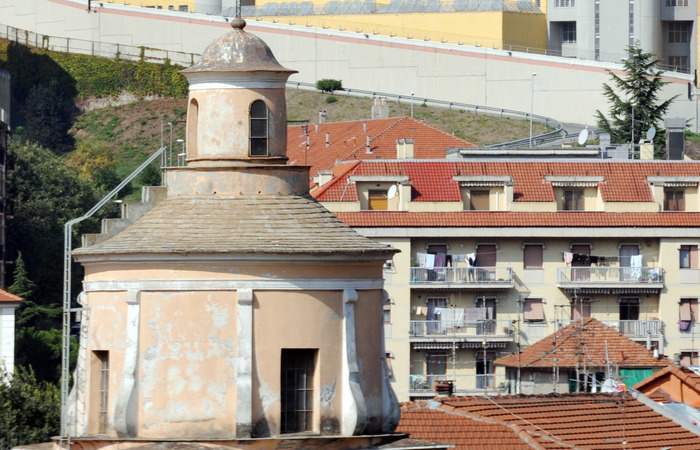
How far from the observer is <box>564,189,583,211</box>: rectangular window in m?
68.3

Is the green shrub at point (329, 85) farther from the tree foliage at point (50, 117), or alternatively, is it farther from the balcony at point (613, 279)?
the balcony at point (613, 279)

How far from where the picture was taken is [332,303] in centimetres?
1997

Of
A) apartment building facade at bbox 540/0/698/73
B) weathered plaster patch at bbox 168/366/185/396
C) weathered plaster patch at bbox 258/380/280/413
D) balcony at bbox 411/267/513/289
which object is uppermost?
apartment building facade at bbox 540/0/698/73

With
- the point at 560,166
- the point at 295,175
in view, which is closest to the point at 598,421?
the point at 295,175

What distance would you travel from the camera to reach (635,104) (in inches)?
3989

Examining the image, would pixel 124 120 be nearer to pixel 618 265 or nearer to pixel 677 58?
pixel 677 58

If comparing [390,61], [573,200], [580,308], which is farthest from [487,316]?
[390,61]

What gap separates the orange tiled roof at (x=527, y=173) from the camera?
67562 millimetres

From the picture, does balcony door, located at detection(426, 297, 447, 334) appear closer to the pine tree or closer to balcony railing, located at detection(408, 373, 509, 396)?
balcony railing, located at detection(408, 373, 509, 396)

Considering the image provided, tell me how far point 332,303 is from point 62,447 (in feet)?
8.71

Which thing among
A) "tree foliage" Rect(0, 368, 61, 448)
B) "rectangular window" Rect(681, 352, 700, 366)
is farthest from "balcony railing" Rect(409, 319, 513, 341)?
"tree foliage" Rect(0, 368, 61, 448)

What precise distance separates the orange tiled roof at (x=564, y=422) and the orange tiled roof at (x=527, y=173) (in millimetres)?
33686

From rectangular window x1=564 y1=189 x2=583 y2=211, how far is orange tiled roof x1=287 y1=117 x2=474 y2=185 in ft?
48.6

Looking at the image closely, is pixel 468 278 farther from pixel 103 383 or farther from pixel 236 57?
pixel 103 383
